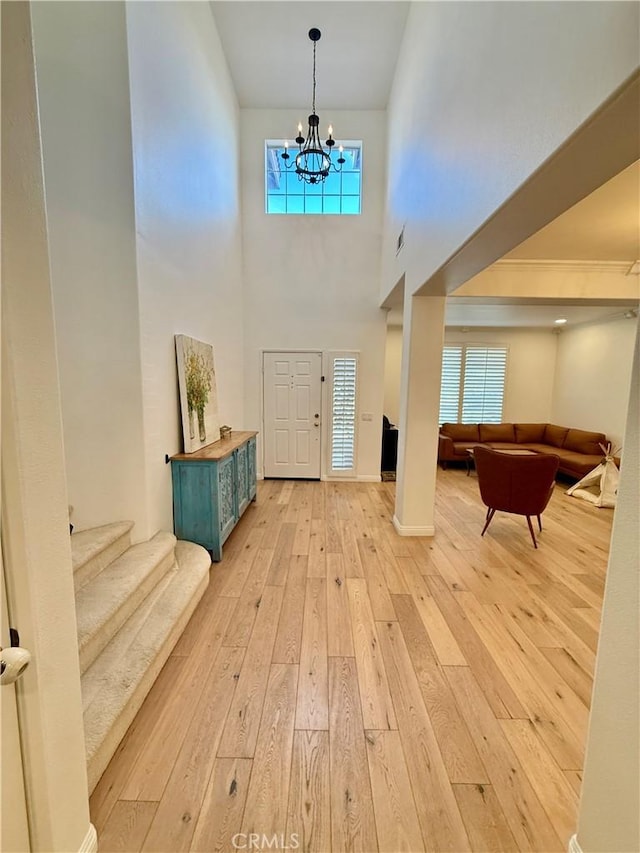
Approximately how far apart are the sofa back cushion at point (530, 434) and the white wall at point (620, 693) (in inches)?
272

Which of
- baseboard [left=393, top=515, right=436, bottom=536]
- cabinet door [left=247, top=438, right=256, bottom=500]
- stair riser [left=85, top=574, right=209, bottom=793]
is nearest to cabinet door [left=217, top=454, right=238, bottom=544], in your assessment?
cabinet door [left=247, top=438, right=256, bottom=500]

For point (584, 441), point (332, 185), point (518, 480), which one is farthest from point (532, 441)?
point (332, 185)

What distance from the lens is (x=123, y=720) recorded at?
1.59 m

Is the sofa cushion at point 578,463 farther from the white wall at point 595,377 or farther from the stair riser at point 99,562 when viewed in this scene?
the stair riser at point 99,562

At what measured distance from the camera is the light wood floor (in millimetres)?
1305

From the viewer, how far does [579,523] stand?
4.18 metres

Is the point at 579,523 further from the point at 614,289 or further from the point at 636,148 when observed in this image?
the point at 636,148

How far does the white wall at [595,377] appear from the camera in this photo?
19.2ft

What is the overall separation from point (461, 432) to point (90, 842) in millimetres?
7080

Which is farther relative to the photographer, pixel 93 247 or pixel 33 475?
pixel 93 247

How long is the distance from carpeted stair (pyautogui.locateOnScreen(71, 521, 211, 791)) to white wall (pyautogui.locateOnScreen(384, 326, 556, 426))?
552cm

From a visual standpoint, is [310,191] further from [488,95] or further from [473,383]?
[473,383]

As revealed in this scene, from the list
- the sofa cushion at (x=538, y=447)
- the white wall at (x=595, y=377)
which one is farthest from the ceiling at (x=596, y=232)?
the sofa cushion at (x=538, y=447)

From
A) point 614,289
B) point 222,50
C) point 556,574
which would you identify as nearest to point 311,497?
point 556,574
